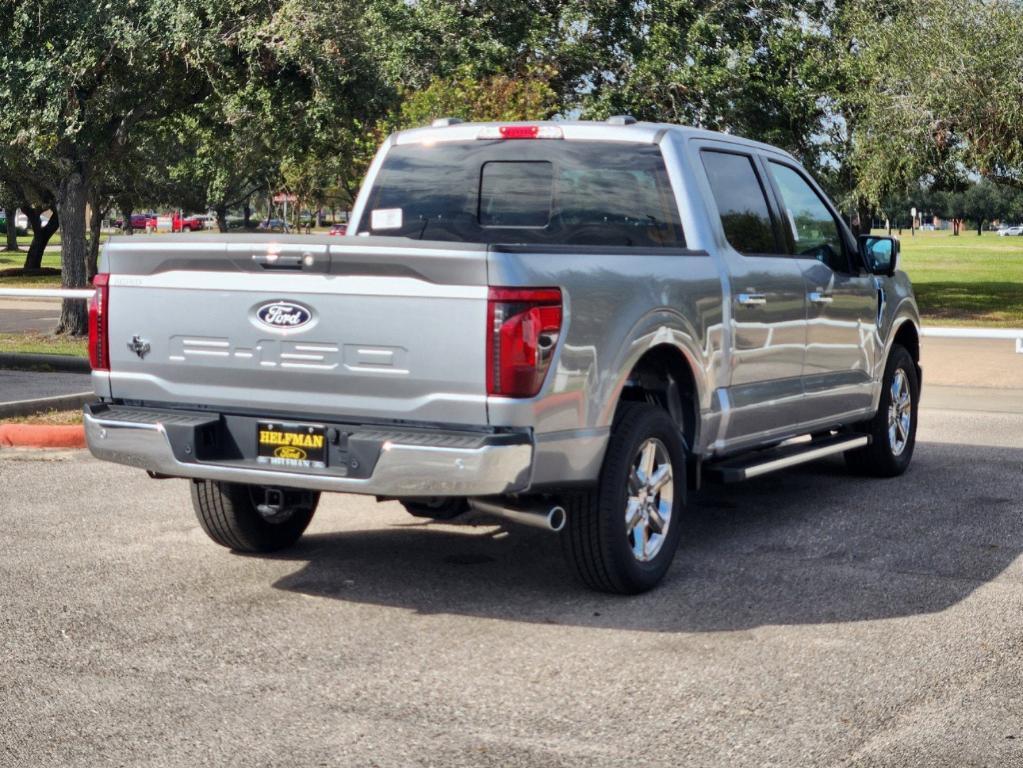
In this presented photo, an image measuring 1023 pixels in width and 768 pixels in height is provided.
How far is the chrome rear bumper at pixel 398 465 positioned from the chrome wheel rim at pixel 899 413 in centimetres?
457

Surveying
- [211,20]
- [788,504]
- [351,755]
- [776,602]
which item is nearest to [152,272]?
[351,755]

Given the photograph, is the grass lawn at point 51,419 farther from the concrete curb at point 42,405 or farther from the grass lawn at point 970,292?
the grass lawn at point 970,292

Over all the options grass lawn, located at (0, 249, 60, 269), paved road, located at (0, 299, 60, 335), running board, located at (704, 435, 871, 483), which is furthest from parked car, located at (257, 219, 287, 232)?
running board, located at (704, 435, 871, 483)

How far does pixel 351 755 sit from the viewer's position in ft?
14.3

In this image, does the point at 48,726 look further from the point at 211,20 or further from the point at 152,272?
the point at 211,20

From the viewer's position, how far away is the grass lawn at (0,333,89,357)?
19.3 m

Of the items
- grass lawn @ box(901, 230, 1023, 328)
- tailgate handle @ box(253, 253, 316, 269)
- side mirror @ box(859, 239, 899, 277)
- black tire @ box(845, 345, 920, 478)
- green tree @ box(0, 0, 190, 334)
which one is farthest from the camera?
grass lawn @ box(901, 230, 1023, 328)

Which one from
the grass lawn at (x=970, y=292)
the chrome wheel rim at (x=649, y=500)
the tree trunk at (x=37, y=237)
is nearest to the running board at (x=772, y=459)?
the chrome wheel rim at (x=649, y=500)

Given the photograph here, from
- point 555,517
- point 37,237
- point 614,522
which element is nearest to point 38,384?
point 614,522

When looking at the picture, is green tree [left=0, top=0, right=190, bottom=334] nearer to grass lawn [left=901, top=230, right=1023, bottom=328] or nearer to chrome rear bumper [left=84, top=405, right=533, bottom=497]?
chrome rear bumper [left=84, top=405, right=533, bottom=497]

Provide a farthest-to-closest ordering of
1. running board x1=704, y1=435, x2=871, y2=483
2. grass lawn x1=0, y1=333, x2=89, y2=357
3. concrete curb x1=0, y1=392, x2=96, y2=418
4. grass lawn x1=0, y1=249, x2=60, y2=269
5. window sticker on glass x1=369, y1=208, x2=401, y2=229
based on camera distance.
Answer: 1. grass lawn x1=0, y1=249, x2=60, y2=269
2. grass lawn x1=0, y1=333, x2=89, y2=357
3. concrete curb x1=0, y1=392, x2=96, y2=418
4. window sticker on glass x1=369, y1=208, x2=401, y2=229
5. running board x1=704, y1=435, x2=871, y2=483

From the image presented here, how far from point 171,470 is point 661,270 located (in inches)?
90.2

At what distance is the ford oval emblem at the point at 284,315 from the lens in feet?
18.9

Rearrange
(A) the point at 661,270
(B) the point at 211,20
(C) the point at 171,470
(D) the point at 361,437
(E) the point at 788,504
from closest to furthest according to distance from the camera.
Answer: (D) the point at 361,437, (C) the point at 171,470, (A) the point at 661,270, (E) the point at 788,504, (B) the point at 211,20
